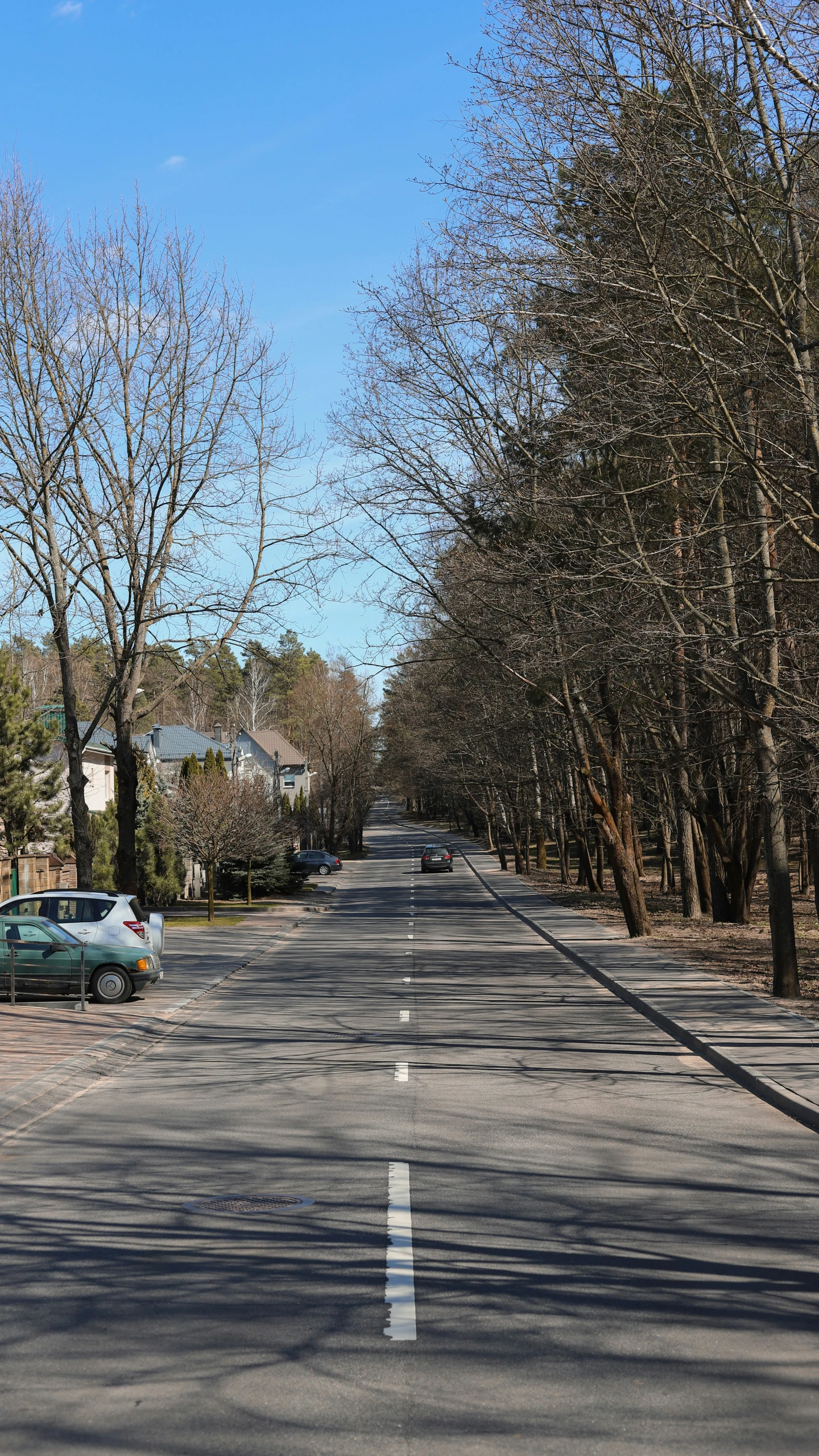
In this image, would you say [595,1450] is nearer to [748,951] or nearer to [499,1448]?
[499,1448]

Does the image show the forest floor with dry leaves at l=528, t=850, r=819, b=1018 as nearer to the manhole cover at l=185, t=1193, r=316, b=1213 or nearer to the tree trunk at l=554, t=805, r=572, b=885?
the tree trunk at l=554, t=805, r=572, b=885

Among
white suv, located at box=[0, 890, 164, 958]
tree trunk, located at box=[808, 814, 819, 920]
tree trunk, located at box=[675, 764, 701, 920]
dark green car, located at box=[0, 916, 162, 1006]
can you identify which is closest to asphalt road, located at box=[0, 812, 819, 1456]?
dark green car, located at box=[0, 916, 162, 1006]

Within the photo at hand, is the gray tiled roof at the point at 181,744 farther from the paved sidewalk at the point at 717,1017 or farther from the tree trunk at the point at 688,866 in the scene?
the paved sidewalk at the point at 717,1017

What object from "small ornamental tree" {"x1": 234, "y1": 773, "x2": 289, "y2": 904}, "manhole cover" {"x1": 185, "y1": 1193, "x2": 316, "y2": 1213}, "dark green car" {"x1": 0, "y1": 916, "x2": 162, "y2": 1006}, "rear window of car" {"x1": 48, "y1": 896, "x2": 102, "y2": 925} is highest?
"small ornamental tree" {"x1": 234, "y1": 773, "x2": 289, "y2": 904}

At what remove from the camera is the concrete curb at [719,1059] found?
10471 millimetres

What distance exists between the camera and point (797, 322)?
48.4ft

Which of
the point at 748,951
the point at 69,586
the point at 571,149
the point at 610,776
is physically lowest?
the point at 748,951

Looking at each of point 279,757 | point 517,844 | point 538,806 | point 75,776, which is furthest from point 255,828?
point 279,757

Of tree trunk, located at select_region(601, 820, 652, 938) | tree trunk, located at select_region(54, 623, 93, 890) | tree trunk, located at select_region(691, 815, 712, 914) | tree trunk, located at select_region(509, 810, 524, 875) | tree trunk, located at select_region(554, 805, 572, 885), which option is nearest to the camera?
tree trunk, located at select_region(54, 623, 93, 890)

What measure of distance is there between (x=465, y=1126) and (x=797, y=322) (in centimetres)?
954

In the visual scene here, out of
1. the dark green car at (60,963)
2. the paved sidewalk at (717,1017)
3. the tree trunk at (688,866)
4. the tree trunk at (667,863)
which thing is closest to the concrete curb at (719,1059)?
the paved sidewalk at (717,1017)

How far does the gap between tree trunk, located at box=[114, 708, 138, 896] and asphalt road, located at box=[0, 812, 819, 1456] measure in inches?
582

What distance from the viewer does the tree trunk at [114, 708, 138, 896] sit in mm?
28297

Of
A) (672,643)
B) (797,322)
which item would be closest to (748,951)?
(672,643)
